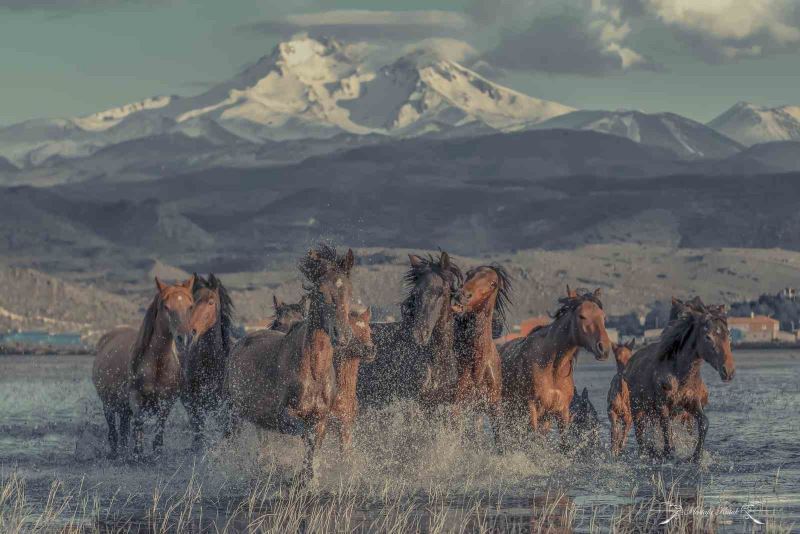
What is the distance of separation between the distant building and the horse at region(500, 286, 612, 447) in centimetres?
13598

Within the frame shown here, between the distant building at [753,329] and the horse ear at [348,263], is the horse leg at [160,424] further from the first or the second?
the distant building at [753,329]

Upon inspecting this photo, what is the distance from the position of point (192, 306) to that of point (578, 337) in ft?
17.2

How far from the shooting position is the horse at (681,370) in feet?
65.6

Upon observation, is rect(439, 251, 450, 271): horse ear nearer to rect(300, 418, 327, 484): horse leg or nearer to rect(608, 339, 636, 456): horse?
rect(300, 418, 327, 484): horse leg

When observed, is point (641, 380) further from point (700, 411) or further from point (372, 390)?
point (372, 390)

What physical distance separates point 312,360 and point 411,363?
2.85 m

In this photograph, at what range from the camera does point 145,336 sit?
68.6ft

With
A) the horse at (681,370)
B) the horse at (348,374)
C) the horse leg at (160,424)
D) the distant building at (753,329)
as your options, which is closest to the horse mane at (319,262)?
the horse at (348,374)

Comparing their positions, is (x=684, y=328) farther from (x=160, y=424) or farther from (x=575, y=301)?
(x=160, y=424)

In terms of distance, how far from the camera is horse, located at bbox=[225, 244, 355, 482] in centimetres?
1647

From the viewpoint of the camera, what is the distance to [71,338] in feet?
596

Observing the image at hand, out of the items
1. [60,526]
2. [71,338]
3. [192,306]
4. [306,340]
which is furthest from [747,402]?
[71,338]
